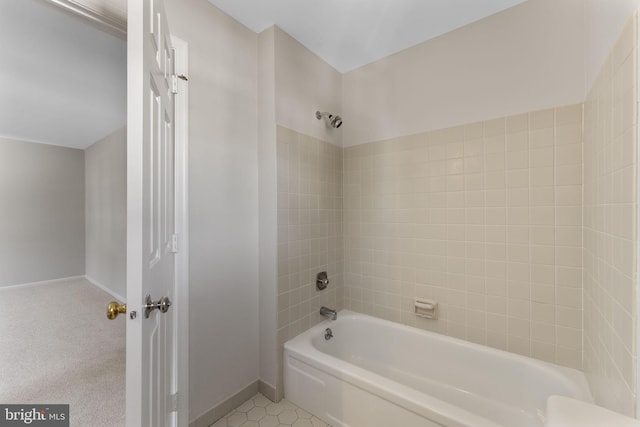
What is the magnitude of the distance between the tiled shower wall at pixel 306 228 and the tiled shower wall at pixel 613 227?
1.52 metres

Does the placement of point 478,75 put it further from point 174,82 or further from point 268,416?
point 268,416

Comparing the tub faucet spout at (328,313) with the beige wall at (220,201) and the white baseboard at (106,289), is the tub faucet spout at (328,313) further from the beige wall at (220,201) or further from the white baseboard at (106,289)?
the white baseboard at (106,289)

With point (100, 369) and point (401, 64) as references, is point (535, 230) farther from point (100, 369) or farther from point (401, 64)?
point (100, 369)

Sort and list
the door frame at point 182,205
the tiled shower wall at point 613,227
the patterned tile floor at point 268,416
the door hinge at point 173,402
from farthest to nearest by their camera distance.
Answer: the patterned tile floor at point 268,416
the door frame at point 182,205
the door hinge at point 173,402
the tiled shower wall at point 613,227

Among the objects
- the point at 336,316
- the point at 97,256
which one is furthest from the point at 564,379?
the point at 97,256

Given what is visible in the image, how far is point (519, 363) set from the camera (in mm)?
1469

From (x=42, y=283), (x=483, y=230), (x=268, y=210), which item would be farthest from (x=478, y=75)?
(x=42, y=283)

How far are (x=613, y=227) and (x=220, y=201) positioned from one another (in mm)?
1765

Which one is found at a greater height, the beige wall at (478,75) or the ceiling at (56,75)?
the ceiling at (56,75)

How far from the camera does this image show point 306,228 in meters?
1.92

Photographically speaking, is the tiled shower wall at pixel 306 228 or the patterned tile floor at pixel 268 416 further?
the tiled shower wall at pixel 306 228

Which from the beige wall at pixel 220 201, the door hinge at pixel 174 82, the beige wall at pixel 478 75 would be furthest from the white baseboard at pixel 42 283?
the beige wall at pixel 478 75

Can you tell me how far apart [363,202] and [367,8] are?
132 cm

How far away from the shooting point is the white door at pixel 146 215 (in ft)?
2.45
